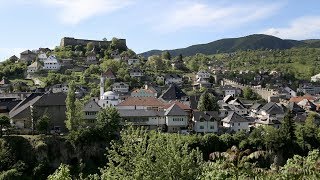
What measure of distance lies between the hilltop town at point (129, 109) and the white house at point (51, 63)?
175 millimetres

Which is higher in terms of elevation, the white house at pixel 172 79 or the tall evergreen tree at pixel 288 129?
the white house at pixel 172 79

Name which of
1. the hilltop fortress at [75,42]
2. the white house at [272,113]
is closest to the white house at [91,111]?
the white house at [272,113]

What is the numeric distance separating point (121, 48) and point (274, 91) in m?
39.5

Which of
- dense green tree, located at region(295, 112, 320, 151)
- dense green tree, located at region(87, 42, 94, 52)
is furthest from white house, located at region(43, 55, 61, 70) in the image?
dense green tree, located at region(295, 112, 320, 151)

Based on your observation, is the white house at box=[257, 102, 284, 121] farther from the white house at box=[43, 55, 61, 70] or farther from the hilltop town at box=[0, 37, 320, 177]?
the white house at box=[43, 55, 61, 70]

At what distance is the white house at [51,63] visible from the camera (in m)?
75.1

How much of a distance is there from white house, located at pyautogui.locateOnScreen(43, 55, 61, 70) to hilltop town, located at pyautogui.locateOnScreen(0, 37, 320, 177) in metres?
0.18

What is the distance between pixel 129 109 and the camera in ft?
145

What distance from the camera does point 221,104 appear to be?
55531 mm

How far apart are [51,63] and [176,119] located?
132 feet

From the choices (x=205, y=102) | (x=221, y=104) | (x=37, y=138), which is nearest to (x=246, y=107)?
(x=221, y=104)

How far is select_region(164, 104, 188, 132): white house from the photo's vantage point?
4219 cm

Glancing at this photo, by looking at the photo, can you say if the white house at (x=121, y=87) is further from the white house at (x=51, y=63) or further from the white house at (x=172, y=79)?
the white house at (x=51, y=63)

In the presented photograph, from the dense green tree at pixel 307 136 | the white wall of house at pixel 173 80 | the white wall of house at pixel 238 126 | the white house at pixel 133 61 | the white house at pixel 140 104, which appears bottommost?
the dense green tree at pixel 307 136
